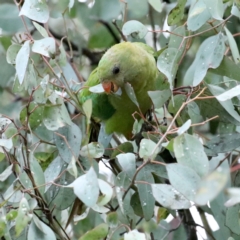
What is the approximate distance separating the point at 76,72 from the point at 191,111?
50 centimetres

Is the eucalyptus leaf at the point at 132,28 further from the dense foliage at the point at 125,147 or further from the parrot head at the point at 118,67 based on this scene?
the parrot head at the point at 118,67

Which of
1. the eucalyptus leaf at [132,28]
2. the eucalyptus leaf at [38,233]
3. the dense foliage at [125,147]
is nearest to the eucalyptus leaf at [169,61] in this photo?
the dense foliage at [125,147]

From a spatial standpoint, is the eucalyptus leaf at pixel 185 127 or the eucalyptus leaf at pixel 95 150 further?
the eucalyptus leaf at pixel 95 150

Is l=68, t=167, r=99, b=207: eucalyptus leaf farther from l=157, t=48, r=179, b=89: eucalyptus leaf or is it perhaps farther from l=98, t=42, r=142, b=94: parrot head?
l=98, t=42, r=142, b=94: parrot head

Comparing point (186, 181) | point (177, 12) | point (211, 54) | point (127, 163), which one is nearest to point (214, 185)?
point (186, 181)

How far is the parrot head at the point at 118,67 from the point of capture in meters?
1.12

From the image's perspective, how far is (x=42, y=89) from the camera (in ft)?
2.70

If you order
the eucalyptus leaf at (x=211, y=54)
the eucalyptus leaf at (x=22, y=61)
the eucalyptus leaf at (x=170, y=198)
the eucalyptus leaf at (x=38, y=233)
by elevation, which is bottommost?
the eucalyptus leaf at (x=38, y=233)

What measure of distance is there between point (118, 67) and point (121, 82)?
0.04m

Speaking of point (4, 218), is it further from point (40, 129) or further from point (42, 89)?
point (40, 129)

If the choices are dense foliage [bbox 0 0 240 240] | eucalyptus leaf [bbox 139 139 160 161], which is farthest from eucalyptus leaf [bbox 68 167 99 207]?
eucalyptus leaf [bbox 139 139 160 161]

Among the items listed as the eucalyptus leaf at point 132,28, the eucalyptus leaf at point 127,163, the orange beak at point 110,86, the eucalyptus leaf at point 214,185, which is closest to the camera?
the eucalyptus leaf at point 214,185

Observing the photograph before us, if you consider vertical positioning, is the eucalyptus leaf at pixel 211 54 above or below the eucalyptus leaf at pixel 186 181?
above

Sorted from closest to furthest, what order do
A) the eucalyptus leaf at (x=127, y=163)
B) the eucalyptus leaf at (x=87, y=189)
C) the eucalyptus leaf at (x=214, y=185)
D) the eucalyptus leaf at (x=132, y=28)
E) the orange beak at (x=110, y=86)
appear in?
the eucalyptus leaf at (x=214, y=185), the eucalyptus leaf at (x=87, y=189), the eucalyptus leaf at (x=127, y=163), the eucalyptus leaf at (x=132, y=28), the orange beak at (x=110, y=86)
